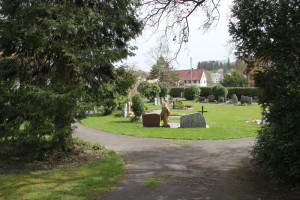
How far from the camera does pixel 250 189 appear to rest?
4.80m

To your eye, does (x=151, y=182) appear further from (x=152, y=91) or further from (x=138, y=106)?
(x=152, y=91)

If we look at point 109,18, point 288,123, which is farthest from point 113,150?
point 288,123

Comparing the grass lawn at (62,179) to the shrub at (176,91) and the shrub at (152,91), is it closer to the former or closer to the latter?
the shrub at (152,91)

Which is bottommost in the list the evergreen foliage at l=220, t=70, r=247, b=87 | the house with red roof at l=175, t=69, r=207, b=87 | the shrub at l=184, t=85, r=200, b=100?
the shrub at l=184, t=85, r=200, b=100

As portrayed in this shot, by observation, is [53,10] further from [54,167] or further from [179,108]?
[179,108]

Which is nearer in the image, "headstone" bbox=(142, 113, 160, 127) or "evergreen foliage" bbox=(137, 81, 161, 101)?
"headstone" bbox=(142, 113, 160, 127)

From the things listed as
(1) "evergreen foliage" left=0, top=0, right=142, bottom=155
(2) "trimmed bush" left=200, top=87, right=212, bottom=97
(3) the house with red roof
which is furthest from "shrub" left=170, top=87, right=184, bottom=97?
(1) "evergreen foliage" left=0, top=0, right=142, bottom=155

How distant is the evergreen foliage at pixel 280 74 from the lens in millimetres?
4352

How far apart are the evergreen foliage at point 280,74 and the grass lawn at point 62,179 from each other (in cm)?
360

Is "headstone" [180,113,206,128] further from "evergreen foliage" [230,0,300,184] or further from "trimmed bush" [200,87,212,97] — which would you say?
"trimmed bush" [200,87,212,97]

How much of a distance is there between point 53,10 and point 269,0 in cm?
520

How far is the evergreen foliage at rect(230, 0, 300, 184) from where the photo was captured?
4.35 m

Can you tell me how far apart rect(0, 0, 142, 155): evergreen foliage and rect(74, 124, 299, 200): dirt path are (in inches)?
89.6

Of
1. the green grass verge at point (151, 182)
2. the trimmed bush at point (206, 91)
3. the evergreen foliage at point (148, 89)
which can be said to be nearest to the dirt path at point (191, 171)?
the green grass verge at point (151, 182)
